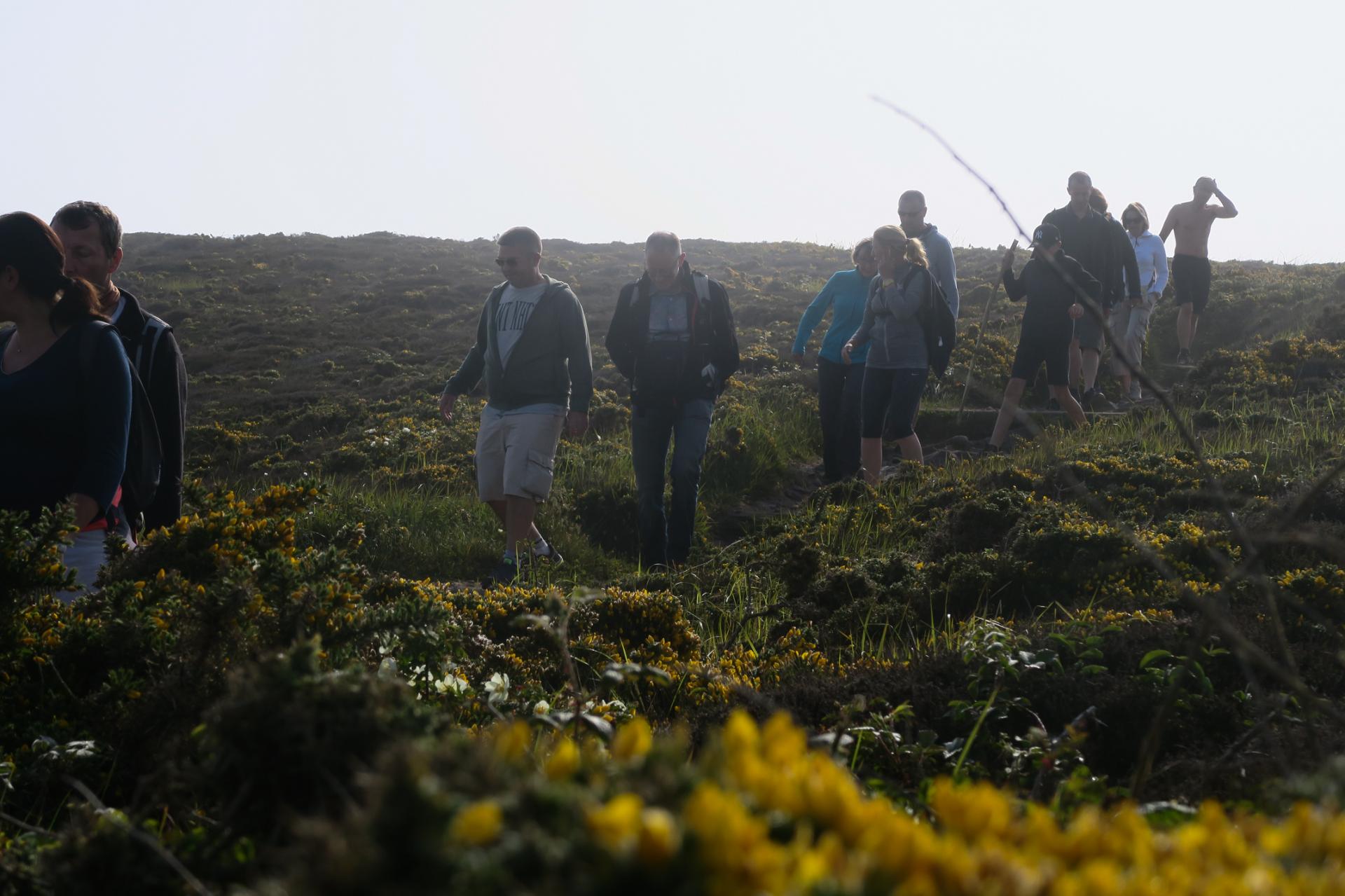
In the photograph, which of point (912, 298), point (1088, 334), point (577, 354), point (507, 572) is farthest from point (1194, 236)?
point (507, 572)

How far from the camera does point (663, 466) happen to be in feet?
24.4

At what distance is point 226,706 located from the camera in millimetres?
1802

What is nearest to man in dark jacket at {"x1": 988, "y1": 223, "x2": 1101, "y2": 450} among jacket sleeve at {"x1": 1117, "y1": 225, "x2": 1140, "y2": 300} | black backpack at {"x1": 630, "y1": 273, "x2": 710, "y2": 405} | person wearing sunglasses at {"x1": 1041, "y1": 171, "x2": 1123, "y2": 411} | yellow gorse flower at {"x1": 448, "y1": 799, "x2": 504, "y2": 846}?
person wearing sunglasses at {"x1": 1041, "y1": 171, "x2": 1123, "y2": 411}

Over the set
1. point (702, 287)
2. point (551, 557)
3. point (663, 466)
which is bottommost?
point (551, 557)

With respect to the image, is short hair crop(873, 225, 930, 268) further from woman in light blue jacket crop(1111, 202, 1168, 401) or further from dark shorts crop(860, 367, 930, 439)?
woman in light blue jacket crop(1111, 202, 1168, 401)

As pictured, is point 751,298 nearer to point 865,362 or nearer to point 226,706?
point 865,362

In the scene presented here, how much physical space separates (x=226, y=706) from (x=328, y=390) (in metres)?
17.6

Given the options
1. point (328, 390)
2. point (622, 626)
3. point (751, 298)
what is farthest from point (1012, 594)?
A: point (751, 298)

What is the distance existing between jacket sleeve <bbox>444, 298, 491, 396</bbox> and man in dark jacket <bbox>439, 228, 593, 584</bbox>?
3.9 inches

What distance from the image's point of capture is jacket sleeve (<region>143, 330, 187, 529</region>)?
444 cm

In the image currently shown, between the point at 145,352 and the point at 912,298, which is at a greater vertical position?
the point at 912,298

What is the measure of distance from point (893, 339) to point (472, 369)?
2.92m

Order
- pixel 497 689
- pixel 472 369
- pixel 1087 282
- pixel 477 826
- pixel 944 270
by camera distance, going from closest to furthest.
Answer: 1. pixel 477 826
2. pixel 497 689
3. pixel 472 369
4. pixel 944 270
5. pixel 1087 282

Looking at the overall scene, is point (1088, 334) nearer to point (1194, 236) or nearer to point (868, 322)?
point (1194, 236)
